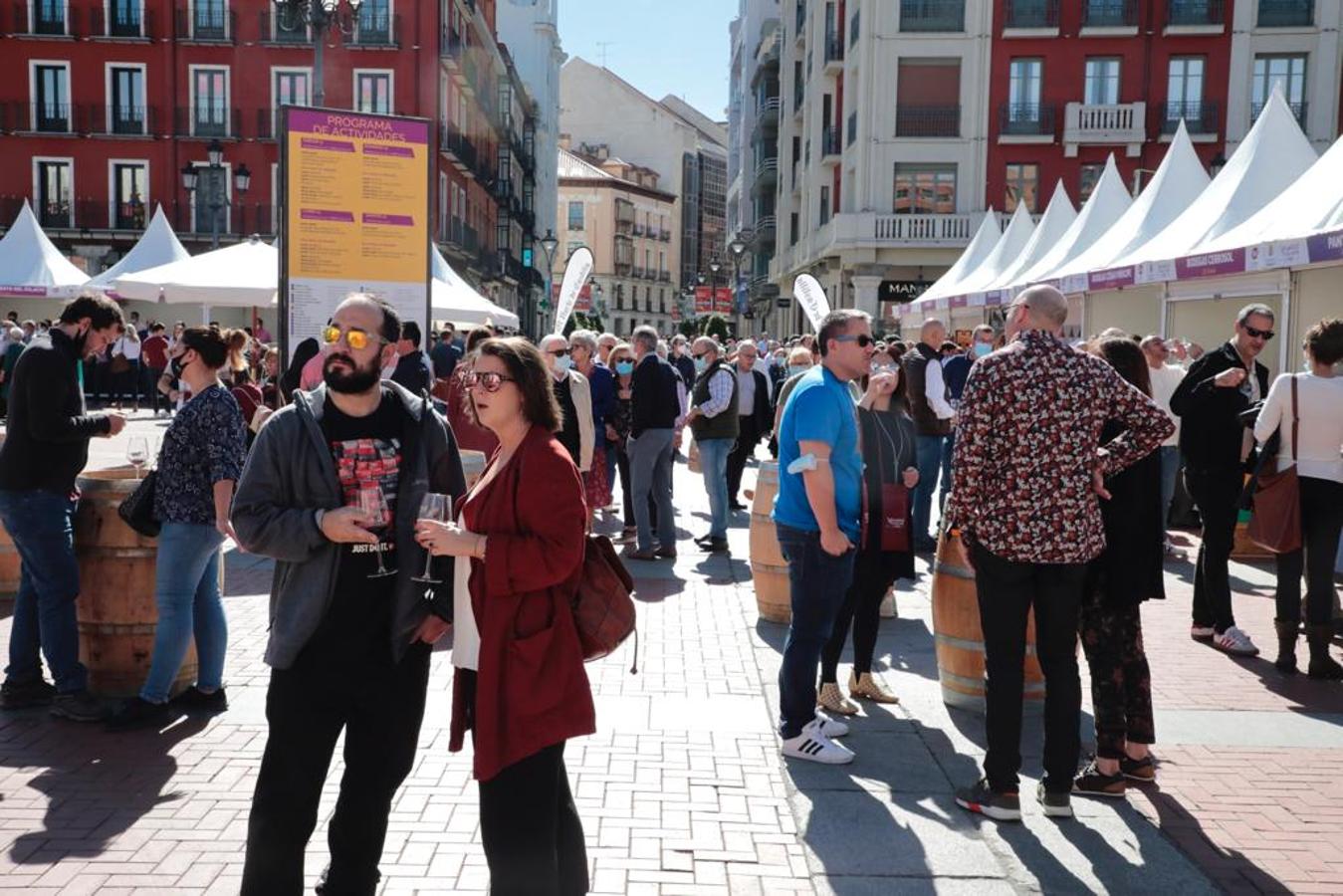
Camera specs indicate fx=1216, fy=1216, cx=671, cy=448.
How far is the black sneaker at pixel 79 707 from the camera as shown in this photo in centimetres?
557

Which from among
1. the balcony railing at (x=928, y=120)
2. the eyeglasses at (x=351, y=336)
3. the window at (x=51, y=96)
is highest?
the window at (x=51, y=96)

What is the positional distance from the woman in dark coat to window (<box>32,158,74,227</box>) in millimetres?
42653

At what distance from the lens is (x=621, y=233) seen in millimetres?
103062

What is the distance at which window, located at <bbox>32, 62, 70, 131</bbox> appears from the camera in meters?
41.2

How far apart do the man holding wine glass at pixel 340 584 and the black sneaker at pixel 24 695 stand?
2.99 metres

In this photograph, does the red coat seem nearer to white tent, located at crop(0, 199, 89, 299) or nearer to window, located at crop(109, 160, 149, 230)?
white tent, located at crop(0, 199, 89, 299)

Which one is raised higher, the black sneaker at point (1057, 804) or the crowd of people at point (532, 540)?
the crowd of people at point (532, 540)

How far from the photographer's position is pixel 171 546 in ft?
17.6

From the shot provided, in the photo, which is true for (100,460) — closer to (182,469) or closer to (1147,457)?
(182,469)

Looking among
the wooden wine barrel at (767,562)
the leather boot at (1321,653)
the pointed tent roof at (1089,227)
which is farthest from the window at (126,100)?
the leather boot at (1321,653)

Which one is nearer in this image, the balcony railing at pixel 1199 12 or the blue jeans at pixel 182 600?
the blue jeans at pixel 182 600

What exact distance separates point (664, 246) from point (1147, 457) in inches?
4264

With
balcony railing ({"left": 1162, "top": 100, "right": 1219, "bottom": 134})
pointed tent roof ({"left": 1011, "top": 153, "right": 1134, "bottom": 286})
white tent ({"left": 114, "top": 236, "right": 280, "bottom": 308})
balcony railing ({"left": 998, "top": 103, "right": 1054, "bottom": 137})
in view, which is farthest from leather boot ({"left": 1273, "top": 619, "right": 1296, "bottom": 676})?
balcony railing ({"left": 1162, "top": 100, "right": 1219, "bottom": 134})

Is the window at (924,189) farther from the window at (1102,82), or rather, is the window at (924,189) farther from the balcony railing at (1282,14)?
the balcony railing at (1282,14)
